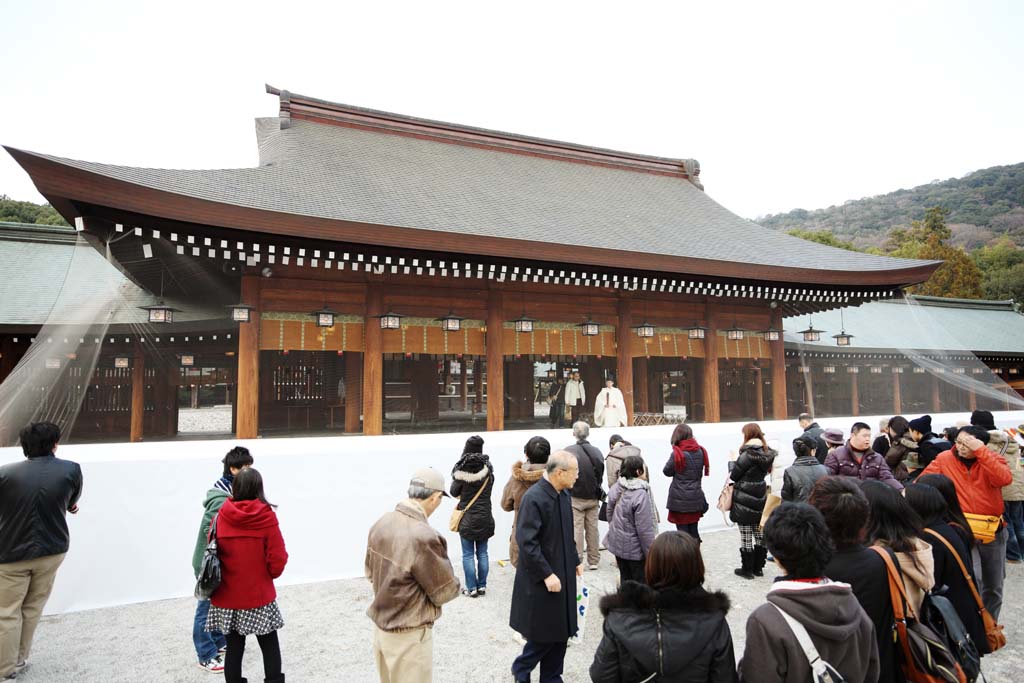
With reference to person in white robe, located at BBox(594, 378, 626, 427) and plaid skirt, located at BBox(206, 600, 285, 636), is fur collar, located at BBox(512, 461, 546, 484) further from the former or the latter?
person in white robe, located at BBox(594, 378, 626, 427)

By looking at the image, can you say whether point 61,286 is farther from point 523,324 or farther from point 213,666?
point 213,666

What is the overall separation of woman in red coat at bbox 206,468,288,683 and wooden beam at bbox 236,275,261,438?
5.26m

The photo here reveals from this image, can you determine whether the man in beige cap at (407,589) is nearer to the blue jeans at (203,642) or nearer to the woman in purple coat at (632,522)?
the blue jeans at (203,642)

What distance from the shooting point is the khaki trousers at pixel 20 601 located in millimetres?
3527

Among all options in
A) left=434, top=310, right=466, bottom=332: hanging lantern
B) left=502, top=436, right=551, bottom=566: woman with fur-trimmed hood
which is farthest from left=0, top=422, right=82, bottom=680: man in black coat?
left=434, top=310, right=466, bottom=332: hanging lantern

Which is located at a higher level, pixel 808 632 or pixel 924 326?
pixel 924 326

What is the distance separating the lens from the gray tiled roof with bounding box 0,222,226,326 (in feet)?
26.5

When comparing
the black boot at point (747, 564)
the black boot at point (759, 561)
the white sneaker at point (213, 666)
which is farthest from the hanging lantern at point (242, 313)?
the black boot at point (759, 561)

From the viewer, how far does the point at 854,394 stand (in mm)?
17984

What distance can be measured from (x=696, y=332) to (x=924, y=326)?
51.8 feet

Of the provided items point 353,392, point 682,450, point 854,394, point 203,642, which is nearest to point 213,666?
point 203,642

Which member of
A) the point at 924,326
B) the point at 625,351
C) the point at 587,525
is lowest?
the point at 587,525

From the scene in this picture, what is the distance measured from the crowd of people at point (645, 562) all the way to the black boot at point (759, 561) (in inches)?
14.9

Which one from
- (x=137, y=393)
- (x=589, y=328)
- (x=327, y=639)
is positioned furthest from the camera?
(x=137, y=393)
